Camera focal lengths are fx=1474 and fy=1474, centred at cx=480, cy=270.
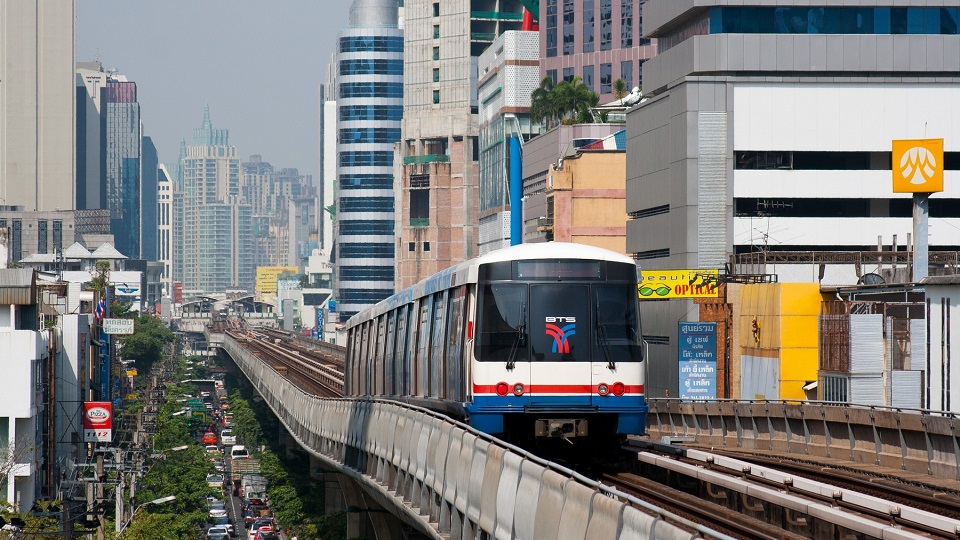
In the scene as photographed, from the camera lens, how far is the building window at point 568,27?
13838 cm

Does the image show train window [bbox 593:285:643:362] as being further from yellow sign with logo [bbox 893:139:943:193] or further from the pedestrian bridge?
yellow sign with logo [bbox 893:139:943:193]

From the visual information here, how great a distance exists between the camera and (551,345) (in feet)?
72.2

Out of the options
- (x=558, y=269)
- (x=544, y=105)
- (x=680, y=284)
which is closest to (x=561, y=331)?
(x=558, y=269)

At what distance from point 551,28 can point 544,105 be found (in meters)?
17.9

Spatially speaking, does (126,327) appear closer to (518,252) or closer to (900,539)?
(518,252)

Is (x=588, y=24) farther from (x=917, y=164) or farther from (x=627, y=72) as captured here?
(x=917, y=164)

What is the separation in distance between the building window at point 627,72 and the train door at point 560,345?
4422 inches

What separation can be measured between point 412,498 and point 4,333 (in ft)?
122

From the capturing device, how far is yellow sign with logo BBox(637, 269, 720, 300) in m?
62.9

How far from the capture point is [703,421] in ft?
137

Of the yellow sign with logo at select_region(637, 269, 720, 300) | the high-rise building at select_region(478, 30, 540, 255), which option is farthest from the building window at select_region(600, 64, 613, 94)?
the yellow sign with logo at select_region(637, 269, 720, 300)

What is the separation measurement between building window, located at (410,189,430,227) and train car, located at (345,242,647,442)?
6171 inches

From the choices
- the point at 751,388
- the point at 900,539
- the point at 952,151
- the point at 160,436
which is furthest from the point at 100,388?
the point at 900,539

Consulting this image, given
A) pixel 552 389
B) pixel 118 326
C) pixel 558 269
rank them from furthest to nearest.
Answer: pixel 118 326, pixel 558 269, pixel 552 389
